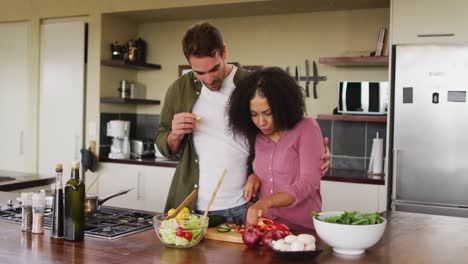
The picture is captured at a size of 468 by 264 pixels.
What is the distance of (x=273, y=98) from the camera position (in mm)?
2127

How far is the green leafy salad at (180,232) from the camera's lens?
181cm

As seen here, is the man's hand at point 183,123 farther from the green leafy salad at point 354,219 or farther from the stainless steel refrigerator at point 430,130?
the stainless steel refrigerator at point 430,130

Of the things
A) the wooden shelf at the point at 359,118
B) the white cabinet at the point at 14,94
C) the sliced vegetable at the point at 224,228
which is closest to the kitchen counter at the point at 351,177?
the wooden shelf at the point at 359,118

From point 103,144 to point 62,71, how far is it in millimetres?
803

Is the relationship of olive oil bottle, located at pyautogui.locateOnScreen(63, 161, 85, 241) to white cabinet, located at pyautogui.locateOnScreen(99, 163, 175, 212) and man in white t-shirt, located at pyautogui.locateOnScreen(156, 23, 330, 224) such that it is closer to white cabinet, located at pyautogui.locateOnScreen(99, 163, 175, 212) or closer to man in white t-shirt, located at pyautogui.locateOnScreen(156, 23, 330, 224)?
man in white t-shirt, located at pyautogui.locateOnScreen(156, 23, 330, 224)

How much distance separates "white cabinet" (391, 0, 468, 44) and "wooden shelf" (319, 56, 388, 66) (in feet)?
0.88

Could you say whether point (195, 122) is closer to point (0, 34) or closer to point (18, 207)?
point (18, 207)

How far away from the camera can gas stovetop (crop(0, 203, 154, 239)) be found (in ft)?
6.73

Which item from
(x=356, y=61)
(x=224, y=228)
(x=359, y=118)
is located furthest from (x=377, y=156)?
(x=224, y=228)

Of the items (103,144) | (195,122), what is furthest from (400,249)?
(103,144)

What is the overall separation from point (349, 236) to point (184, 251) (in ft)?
1.70

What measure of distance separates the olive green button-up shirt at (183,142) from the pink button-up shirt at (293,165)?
0.34m

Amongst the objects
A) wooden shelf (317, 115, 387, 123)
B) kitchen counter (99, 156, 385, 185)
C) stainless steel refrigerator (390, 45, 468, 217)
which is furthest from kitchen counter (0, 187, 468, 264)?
wooden shelf (317, 115, 387, 123)

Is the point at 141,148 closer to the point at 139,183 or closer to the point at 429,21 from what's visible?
the point at 139,183
